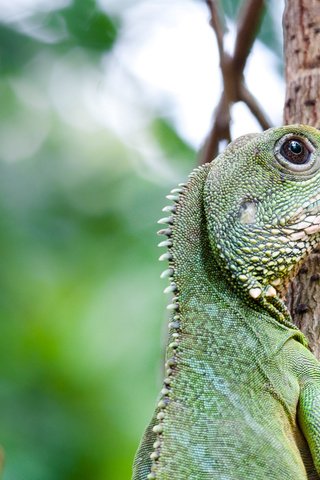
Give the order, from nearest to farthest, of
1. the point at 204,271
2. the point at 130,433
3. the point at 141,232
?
the point at 204,271 → the point at 130,433 → the point at 141,232

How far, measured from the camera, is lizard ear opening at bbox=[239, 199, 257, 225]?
152 inches

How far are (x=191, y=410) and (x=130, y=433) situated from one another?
544 centimetres

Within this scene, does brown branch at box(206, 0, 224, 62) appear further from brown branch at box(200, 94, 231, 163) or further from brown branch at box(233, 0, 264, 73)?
brown branch at box(200, 94, 231, 163)

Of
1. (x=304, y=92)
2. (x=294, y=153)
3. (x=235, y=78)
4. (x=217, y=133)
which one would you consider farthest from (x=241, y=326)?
(x=235, y=78)

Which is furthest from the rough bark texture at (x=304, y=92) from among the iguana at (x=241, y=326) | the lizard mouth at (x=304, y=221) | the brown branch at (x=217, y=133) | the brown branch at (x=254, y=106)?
the brown branch at (x=217, y=133)

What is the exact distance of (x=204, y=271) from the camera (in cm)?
383

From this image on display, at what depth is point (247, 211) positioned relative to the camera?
3896 mm

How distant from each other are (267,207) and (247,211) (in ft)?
0.33

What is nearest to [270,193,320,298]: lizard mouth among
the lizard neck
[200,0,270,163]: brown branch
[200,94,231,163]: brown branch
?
the lizard neck

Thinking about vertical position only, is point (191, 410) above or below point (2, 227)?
below

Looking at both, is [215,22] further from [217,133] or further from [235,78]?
[217,133]

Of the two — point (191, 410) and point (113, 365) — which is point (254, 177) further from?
point (113, 365)

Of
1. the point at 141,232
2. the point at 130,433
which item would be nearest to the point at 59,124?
the point at 141,232

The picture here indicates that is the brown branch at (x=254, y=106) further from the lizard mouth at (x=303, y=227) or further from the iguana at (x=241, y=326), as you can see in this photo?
the lizard mouth at (x=303, y=227)
